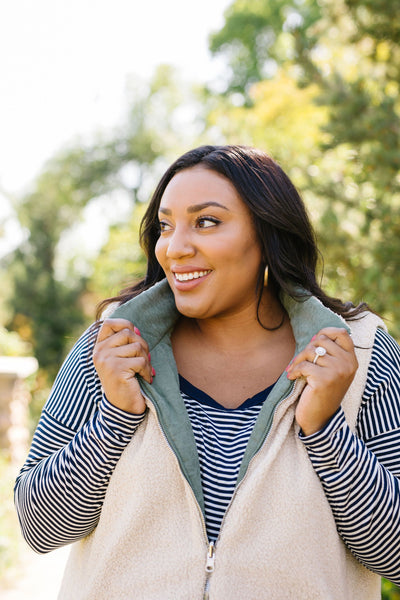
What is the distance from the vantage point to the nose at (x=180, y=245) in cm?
198

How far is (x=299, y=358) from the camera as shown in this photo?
69.6 inches

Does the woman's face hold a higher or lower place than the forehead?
lower

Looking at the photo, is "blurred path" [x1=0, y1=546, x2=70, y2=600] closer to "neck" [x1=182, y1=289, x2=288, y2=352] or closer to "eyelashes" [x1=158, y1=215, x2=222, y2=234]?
"neck" [x1=182, y1=289, x2=288, y2=352]

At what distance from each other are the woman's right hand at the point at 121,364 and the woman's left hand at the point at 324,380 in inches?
17.5

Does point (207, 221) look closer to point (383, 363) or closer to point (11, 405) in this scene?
point (383, 363)

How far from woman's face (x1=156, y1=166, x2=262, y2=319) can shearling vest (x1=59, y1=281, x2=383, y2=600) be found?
35 centimetres

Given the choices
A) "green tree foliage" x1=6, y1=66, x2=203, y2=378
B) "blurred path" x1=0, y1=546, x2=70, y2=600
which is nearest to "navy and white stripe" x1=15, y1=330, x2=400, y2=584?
"blurred path" x1=0, y1=546, x2=70, y2=600

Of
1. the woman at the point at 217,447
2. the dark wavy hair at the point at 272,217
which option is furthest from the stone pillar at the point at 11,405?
the woman at the point at 217,447

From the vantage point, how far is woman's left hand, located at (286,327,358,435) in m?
1.70

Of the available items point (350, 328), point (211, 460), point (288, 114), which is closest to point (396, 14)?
point (350, 328)

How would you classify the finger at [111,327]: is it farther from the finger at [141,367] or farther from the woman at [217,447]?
the finger at [141,367]

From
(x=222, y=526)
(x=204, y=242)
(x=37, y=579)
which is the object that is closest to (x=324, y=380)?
(x=222, y=526)

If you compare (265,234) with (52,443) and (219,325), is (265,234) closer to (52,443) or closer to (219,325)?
(219,325)

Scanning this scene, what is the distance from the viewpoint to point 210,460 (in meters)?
1.84
